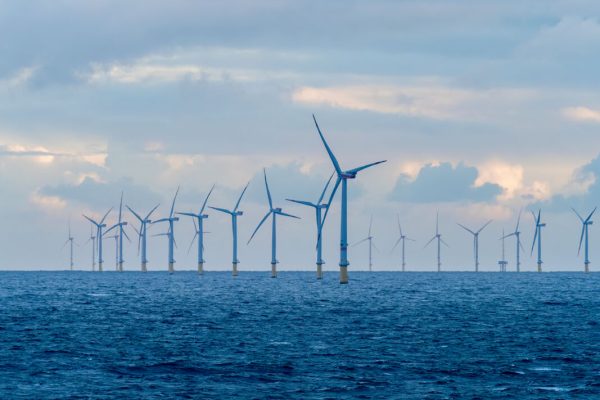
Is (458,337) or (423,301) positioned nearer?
(458,337)

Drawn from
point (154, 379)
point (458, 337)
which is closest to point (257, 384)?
point (154, 379)

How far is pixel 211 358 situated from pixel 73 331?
28924 mm

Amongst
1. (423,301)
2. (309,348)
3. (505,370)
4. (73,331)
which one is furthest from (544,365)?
(423,301)

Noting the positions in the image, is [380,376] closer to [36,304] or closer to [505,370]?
[505,370]

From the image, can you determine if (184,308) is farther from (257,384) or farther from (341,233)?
(257,384)

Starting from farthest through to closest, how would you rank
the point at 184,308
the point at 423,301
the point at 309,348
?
the point at 423,301
the point at 184,308
the point at 309,348

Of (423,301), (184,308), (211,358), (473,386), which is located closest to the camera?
(473,386)

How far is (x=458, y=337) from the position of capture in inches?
3971

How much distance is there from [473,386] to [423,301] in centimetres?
11362

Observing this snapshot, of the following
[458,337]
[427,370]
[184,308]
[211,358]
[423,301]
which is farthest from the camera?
[423,301]

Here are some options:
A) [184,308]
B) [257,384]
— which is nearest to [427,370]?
[257,384]

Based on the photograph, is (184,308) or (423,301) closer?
(184,308)

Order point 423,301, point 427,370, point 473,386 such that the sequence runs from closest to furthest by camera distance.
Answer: point 473,386 → point 427,370 → point 423,301

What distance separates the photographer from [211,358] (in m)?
82.0
